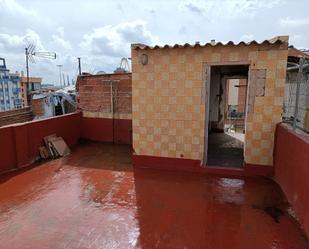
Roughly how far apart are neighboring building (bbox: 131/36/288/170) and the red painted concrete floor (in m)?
0.54

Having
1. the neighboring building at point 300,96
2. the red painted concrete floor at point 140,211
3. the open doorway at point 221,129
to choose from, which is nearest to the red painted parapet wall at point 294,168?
the red painted concrete floor at point 140,211

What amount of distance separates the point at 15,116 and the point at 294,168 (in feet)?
36.9

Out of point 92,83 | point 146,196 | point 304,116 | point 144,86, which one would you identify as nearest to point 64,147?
point 92,83

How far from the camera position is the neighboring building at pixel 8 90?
32.6 metres

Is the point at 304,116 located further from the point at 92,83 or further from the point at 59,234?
the point at 92,83

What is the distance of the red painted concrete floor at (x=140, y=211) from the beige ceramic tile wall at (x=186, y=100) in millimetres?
642

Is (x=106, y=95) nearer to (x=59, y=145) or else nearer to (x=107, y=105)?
(x=107, y=105)

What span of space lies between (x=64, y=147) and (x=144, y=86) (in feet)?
10.8

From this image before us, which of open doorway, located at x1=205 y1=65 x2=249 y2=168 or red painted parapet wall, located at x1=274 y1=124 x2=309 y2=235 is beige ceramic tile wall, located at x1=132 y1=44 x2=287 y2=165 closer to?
red painted parapet wall, located at x1=274 y1=124 x2=309 y2=235

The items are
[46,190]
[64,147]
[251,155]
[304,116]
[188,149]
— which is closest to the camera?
[304,116]

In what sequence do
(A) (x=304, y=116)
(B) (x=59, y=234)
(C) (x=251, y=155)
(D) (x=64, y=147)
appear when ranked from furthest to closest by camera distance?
(D) (x=64, y=147)
(C) (x=251, y=155)
(A) (x=304, y=116)
(B) (x=59, y=234)

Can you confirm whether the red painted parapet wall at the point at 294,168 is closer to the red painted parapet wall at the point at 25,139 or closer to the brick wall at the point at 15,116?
the red painted parapet wall at the point at 25,139

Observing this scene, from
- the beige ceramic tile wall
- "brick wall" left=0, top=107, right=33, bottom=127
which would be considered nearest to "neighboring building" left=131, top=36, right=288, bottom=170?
the beige ceramic tile wall

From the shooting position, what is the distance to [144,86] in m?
5.47
